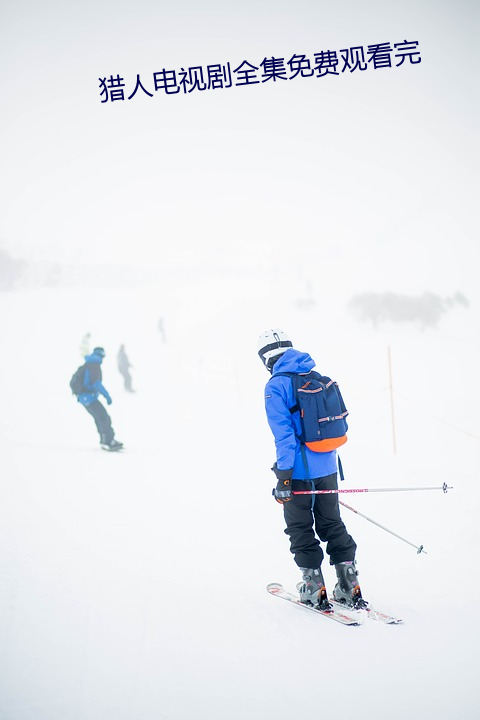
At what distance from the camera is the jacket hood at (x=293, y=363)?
310cm

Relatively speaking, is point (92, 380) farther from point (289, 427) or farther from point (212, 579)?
point (289, 427)

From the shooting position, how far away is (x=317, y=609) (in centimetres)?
300

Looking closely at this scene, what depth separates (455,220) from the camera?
73625 millimetres

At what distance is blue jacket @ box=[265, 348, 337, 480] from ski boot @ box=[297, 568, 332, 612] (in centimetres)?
72

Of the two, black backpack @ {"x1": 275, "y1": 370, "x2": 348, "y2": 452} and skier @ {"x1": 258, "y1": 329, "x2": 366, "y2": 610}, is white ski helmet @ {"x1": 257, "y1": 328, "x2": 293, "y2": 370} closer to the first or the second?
skier @ {"x1": 258, "y1": 329, "x2": 366, "y2": 610}

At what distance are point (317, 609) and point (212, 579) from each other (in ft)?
3.30

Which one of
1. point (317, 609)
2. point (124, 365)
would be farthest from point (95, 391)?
point (124, 365)

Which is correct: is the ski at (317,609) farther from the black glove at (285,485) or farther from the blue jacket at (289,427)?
the blue jacket at (289,427)

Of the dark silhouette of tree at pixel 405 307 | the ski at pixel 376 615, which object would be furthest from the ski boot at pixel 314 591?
the dark silhouette of tree at pixel 405 307

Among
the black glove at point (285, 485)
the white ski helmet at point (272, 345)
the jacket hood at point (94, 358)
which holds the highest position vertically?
the jacket hood at point (94, 358)

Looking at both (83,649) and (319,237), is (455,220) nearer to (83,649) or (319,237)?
(319,237)

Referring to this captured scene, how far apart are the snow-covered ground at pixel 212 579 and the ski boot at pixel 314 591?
0.42ft

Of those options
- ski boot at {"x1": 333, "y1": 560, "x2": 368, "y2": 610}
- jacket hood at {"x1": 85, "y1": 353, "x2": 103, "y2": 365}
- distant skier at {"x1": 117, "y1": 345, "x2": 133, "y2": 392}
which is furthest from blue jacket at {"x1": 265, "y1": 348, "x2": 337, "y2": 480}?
distant skier at {"x1": 117, "y1": 345, "x2": 133, "y2": 392}

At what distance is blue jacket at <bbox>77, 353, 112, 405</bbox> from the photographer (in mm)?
7785
